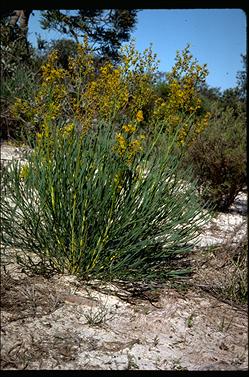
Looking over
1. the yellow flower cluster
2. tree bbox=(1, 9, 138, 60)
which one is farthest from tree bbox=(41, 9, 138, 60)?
the yellow flower cluster

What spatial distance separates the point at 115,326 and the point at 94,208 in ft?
2.61

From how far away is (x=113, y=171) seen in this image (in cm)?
307

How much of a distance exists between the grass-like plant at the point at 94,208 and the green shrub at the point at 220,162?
13.3 feet

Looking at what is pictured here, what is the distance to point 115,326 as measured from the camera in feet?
8.91

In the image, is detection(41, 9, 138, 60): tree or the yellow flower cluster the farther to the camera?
detection(41, 9, 138, 60): tree

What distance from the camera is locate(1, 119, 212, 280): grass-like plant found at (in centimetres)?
304

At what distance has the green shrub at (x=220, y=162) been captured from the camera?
7.23 metres

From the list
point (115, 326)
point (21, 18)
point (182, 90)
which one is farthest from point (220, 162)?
point (21, 18)

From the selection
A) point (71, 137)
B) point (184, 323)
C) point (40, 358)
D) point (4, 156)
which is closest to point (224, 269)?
point (184, 323)

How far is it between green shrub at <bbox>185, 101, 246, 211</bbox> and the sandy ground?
13.2 feet

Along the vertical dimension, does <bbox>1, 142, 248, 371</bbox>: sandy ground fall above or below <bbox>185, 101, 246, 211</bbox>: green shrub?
below

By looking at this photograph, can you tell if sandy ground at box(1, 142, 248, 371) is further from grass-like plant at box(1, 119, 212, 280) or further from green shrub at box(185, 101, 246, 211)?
green shrub at box(185, 101, 246, 211)

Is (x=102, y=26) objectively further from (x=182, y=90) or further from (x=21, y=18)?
(x=182, y=90)

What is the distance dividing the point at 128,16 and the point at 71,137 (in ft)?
34.6
